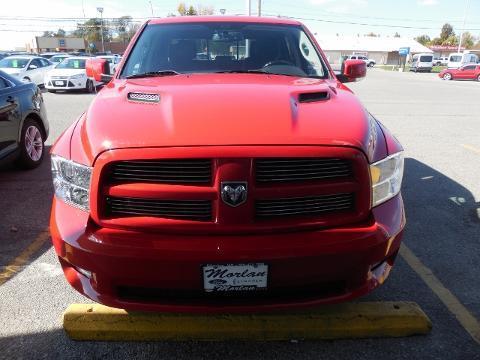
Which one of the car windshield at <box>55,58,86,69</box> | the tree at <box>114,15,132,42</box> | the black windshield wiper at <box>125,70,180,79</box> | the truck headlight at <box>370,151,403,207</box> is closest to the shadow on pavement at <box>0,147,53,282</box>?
the black windshield wiper at <box>125,70,180,79</box>

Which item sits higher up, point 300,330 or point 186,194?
point 186,194

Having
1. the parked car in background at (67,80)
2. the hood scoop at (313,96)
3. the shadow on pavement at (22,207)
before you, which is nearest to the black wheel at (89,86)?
the parked car in background at (67,80)

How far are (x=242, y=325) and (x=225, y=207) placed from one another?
861 millimetres

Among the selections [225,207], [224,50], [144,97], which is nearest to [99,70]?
[224,50]

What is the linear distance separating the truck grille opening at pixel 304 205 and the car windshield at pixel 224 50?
5.19ft

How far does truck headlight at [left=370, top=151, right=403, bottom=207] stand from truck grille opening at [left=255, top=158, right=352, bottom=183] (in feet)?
0.60

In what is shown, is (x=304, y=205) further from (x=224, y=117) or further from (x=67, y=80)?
(x=67, y=80)

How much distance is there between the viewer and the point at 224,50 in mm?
3633

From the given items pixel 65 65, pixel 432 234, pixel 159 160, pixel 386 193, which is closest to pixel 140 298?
pixel 159 160

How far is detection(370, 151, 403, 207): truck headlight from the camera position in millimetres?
2240

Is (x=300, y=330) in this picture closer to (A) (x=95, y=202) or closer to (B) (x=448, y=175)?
(A) (x=95, y=202)

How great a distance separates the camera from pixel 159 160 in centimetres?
203

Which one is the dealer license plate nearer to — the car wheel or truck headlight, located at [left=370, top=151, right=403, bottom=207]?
truck headlight, located at [left=370, top=151, right=403, bottom=207]

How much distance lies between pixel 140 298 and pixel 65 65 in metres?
17.5
